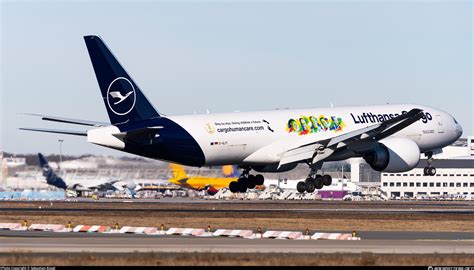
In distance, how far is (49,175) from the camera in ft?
363

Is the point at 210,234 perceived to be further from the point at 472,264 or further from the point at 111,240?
the point at 472,264

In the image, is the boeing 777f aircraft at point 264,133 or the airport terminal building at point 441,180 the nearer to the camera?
the boeing 777f aircraft at point 264,133

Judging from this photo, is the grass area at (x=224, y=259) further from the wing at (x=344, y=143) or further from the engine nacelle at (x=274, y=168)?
the engine nacelle at (x=274, y=168)

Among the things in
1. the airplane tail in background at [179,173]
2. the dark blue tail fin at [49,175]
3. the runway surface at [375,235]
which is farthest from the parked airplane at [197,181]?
the runway surface at [375,235]

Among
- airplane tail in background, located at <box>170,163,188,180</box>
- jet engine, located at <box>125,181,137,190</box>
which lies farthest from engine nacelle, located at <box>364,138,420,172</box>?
jet engine, located at <box>125,181,137,190</box>

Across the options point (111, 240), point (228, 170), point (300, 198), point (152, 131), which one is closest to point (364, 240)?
point (111, 240)

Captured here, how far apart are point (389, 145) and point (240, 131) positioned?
36.6 ft

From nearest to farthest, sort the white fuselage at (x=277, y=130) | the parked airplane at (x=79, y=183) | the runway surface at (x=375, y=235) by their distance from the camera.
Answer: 1. the runway surface at (x=375, y=235)
2. the white fuselage at (x=277, y=130)
3. the parked airplane at (x=79, y=183)

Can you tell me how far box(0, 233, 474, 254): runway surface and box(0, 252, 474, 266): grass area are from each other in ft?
7.63

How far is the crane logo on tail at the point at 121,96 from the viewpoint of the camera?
234ft

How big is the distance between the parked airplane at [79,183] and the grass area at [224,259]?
73663mm

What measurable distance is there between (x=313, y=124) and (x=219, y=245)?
37.4 meters

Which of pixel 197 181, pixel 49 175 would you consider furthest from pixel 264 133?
pixel 197 181

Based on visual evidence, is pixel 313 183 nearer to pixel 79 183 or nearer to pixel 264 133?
pixel 264 133
